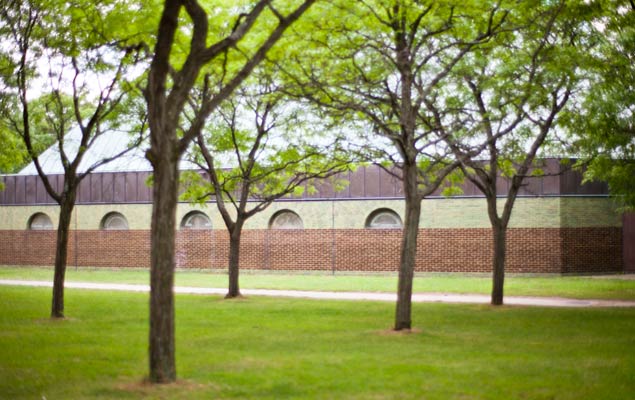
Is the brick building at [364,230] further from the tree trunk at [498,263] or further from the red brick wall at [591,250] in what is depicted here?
the tree trunk at [498,263]

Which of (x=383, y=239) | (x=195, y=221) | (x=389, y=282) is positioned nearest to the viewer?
(x=389, y=282)

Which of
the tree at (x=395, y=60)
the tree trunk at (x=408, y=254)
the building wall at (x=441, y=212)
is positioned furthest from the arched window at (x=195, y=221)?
the tree trunk at (x=408, y=254)

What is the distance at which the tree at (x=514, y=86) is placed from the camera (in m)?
16.9

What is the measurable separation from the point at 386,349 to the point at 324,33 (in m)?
6.09

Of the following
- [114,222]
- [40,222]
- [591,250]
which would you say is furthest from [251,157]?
[40,222]

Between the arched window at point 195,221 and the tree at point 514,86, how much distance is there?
777 inches

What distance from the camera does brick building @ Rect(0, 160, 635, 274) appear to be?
3294 centimetres

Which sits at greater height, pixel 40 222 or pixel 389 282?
pixel 40 222

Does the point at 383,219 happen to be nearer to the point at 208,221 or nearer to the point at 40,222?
the point at 208,221

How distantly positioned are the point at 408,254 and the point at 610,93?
7271 millimetres

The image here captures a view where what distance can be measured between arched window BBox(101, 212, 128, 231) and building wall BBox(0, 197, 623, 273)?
1.12 ft

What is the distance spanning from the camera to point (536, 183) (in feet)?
107

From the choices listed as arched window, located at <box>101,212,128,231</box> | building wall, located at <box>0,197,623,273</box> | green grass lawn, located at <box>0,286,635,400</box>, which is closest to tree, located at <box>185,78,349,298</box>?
green grass lawn, located at <box>0,286,635,400</box>

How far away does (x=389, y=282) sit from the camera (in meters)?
30.7
